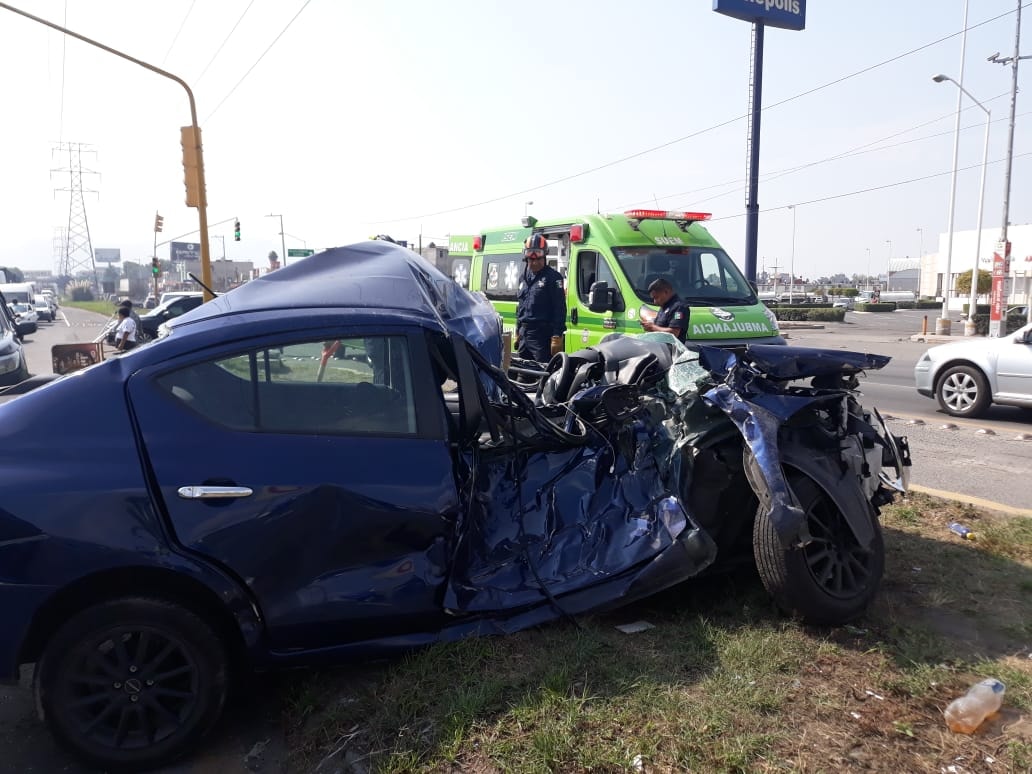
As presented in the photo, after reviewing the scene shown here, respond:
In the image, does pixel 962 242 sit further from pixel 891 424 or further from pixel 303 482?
pixel 303 482

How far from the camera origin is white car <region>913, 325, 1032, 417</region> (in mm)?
9922

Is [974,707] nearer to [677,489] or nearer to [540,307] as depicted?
[677,489]

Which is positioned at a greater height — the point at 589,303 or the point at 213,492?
the point at 589,303

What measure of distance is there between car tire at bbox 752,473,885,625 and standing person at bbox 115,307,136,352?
1224 centimetres

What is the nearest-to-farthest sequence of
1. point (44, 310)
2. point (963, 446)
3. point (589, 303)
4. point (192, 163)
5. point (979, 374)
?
1. point (963, 446)
2. point (589, 303)
3. point (979, 374)
4. point (192, 163)
5. point (44, 310)

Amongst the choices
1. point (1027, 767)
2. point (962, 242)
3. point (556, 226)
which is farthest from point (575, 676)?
point (962, 242)

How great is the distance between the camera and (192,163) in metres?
16.1

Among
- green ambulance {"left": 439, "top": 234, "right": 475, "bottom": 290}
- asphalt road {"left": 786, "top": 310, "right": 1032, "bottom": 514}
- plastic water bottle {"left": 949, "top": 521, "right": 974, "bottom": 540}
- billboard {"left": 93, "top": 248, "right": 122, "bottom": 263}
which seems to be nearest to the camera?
plastic water bottle {"left": 949, "top": 521, "right": 974, "bottom": 540}

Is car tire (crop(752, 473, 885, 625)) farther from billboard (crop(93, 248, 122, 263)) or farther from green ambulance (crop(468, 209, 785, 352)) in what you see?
billboard (crop(93, 248, 122, 263))

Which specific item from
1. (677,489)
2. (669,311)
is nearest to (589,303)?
(669,311)

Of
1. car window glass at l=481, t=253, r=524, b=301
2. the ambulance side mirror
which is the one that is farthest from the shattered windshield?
car window glass at l=481, t=253, r=524, b=301

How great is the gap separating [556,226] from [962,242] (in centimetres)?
6600

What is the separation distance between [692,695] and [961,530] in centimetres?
295

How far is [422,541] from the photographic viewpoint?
347 cm
